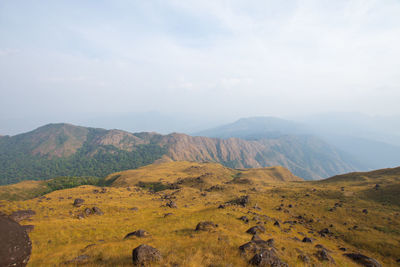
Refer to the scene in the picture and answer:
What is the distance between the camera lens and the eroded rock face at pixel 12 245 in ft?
34.2

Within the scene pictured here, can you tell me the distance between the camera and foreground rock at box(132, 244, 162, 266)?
14.4 metres

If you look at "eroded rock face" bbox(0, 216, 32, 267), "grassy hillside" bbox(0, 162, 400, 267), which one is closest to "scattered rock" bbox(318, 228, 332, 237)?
"grassy hillside" bbox(0, 162, 400, 267)

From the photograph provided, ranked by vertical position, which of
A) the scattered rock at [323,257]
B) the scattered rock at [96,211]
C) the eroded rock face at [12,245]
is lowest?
the scattered rock at [96,211]

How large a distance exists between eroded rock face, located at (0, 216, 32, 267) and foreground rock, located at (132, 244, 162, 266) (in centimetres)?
705

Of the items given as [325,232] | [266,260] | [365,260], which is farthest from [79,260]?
[325,232]

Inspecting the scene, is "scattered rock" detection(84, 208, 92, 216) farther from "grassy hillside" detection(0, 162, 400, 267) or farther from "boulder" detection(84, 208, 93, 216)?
"grassy hillside" detection(0, 162, 400, 267)

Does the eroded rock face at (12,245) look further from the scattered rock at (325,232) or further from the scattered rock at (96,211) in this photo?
the scattered rock at (325,232)

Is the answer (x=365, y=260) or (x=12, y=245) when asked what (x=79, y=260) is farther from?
(x=365, y=260)

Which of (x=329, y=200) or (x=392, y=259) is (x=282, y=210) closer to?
(x=329, y=200)

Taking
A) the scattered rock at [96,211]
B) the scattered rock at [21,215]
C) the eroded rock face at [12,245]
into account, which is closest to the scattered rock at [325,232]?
the eroded rock face at [12,245]

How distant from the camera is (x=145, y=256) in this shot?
14.7 m

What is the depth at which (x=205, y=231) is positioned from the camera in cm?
2750

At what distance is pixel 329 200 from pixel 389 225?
19517mm

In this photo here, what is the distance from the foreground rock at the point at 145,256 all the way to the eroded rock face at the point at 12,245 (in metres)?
7.05
